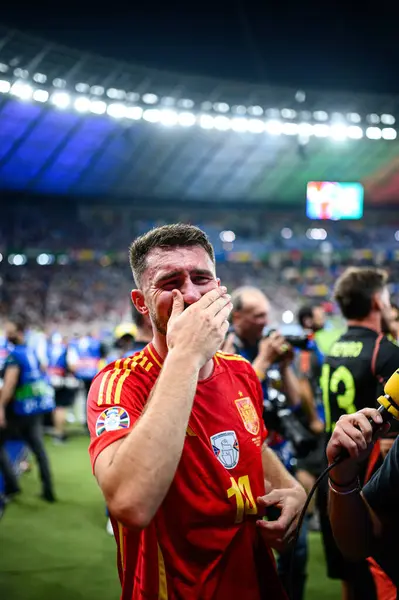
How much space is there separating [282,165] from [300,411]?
95.2ft

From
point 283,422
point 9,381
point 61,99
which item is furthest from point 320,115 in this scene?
point 283,422

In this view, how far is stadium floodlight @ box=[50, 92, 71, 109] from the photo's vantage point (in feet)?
68.7

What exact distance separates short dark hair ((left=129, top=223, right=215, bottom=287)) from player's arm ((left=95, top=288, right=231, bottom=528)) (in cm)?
36

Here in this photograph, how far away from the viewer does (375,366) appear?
11.0 ft

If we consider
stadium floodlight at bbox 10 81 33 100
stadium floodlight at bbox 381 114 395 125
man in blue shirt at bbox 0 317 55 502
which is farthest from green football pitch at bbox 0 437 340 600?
stadium floodlight at bbox 381 114 395 125

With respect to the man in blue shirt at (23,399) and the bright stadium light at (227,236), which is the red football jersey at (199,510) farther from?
the bright stadium light at (227,236)

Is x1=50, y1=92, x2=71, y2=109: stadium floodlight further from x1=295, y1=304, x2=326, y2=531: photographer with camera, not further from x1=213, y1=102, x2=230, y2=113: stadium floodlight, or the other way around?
x1=295, y1=304, x2=326, y2=531: photographer with camera

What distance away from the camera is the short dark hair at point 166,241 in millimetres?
1884

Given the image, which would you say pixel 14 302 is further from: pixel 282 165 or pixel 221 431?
pixel 221 431

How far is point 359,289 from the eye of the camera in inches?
141

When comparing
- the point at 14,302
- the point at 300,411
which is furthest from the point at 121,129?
the point at 300,411

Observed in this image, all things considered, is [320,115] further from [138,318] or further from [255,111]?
[138,318]

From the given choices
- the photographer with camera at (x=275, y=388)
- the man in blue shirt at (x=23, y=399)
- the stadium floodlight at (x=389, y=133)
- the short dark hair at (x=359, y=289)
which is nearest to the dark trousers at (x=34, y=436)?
the man in blue shirt at (x=23, y=399)

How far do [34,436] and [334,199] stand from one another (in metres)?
22.9
